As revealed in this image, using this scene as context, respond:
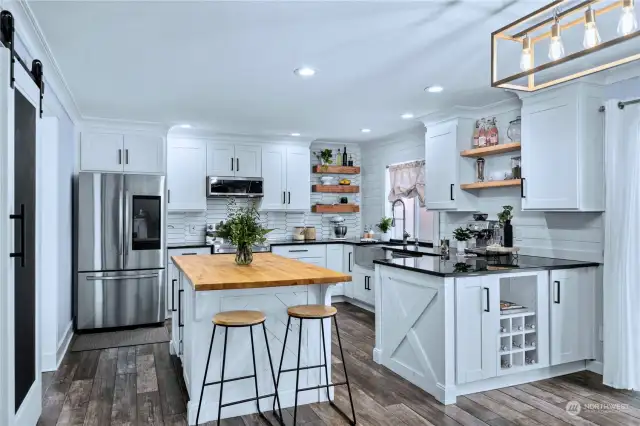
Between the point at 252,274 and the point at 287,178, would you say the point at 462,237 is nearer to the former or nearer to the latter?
the point at 252,274

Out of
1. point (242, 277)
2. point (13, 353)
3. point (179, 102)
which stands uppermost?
point (179, 102)

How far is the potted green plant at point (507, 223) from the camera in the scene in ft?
13.9

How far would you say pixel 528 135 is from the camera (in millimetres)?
3941

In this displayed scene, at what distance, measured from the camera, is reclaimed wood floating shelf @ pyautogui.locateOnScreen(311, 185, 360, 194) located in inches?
271

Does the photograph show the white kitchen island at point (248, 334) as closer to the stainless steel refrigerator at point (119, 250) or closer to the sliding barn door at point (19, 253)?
the sliding barn door at point (19, 253)

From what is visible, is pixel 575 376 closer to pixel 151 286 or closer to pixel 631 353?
pixel 631 353

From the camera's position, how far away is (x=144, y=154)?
5512 mm

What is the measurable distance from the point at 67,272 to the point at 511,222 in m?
4.56

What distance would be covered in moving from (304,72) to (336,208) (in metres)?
3.72

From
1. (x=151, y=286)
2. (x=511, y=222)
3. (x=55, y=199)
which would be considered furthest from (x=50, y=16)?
(x=511, y=222)

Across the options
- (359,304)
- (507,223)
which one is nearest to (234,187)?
(359,304)

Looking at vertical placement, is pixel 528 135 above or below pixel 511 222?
above

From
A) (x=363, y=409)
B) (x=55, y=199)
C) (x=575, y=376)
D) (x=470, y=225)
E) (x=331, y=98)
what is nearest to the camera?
(x=363, y=409)

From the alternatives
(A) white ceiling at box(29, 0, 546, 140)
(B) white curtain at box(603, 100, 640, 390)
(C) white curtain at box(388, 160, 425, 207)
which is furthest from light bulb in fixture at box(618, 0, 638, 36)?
(C) white curtain at box(388, 160, 425, 207)
